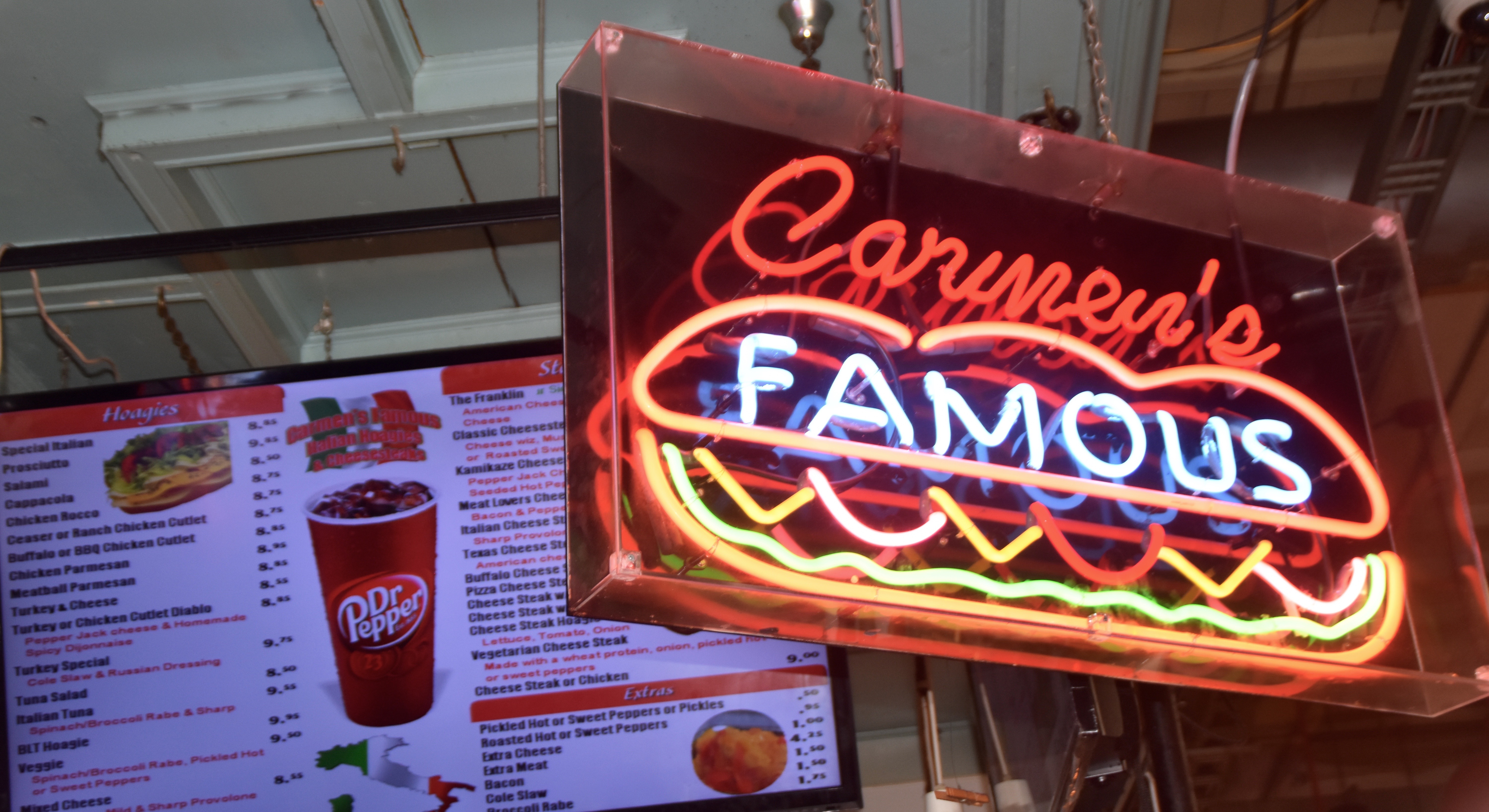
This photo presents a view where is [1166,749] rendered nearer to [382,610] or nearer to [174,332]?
[382,610]

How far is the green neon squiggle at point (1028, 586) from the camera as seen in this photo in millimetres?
1232

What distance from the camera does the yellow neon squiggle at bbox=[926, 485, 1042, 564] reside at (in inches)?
53.6

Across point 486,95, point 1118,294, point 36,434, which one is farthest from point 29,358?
point 1118,294

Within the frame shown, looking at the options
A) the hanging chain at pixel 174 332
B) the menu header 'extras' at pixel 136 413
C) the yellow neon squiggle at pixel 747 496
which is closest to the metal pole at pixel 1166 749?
the yellow neon squiggle at pixel 747 496

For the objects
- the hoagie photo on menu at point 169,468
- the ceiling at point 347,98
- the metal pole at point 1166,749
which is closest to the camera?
the metal pole at point 1166,749

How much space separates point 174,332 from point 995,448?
2445 millimetres

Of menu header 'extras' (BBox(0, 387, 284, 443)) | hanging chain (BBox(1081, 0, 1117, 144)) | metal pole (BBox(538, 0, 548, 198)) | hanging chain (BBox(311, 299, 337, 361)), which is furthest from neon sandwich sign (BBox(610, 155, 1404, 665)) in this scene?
hanging chain (BBox(311, 299, 337, 361))

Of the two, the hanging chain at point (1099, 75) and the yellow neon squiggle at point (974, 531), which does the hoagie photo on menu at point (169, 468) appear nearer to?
the yellow neon squiggle at point (974, 531)

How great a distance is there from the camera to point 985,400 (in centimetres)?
160

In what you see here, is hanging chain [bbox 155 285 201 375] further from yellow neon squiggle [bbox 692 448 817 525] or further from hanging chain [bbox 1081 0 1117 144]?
hanging chain [bbox 1081 0 1117 144]

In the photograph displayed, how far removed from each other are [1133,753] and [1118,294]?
857 millimetres

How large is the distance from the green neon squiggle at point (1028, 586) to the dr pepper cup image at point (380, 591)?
1014 millimetres

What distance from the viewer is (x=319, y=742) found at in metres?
1.91

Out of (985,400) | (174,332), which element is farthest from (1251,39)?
(174,332)
